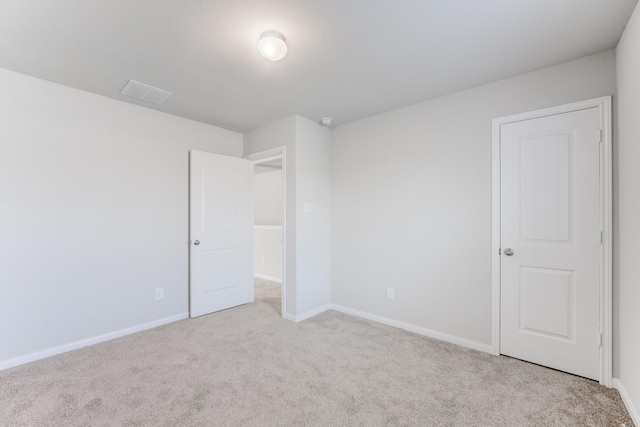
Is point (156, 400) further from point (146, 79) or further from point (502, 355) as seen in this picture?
point (502, 355)

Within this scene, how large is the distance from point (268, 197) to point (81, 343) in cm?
376

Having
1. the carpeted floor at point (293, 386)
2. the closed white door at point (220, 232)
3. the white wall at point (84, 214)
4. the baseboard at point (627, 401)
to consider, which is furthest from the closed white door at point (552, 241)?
the white wall at point (84, 214)

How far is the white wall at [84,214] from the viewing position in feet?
7.77

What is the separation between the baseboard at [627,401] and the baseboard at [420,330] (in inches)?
30.0

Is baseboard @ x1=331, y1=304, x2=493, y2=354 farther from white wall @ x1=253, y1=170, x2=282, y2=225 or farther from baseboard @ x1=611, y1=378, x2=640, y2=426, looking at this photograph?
white wall @ x1=253, y1=170, x2=282, y2=225

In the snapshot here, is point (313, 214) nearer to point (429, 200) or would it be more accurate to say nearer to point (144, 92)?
point (429, 200)

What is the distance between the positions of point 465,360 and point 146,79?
361cm

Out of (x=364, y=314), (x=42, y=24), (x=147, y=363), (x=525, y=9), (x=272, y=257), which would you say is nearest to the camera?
(x=525, y=9)

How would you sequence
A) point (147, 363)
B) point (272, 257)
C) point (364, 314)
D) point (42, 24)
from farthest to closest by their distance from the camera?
point (272, 257)
point (364, 314)
point (147, 363)
point (42, 24)

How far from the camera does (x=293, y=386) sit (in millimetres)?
2047

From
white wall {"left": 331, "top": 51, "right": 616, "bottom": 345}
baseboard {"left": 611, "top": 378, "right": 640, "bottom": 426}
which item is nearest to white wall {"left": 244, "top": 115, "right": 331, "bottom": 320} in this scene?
white wall {"left": 331, "top": 51, "right": 616, "bottom": 345}

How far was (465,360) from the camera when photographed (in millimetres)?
2402

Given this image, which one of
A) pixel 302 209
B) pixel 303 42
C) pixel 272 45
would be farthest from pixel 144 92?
pixel 302 209

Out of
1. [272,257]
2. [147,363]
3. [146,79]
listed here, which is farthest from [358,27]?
[272,257]
